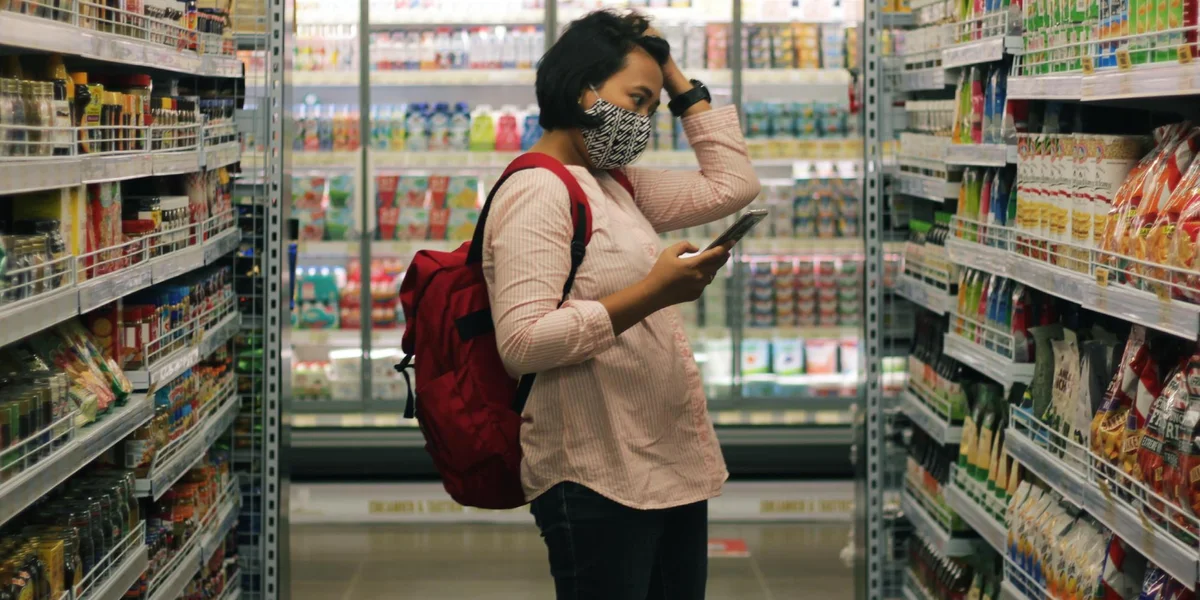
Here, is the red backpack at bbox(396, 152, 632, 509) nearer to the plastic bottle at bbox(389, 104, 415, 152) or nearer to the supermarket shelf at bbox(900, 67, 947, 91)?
the supermarket shelf at bbox(900, 67, 947, 91)

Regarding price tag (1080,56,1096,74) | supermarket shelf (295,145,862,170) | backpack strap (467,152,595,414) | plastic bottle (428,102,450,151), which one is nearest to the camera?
backpack strap (467,152,595,414)

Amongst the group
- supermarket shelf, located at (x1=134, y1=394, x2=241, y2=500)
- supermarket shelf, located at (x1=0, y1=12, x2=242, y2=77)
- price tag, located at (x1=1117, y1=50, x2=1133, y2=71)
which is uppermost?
supermarket shelf, located at (x1=0, y1=12, x2=242, y2=77)

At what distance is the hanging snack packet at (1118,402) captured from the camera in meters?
2.07

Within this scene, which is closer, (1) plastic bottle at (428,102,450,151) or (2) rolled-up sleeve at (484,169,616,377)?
(2) rolled-up sleeve at (484,169,616,377)

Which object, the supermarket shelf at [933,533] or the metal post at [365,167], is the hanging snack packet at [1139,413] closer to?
the supermarket shelf at [933,533]

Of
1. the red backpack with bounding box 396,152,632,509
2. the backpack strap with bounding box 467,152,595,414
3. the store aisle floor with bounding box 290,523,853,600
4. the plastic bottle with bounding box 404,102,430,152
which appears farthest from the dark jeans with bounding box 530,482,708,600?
the plastic bottle with bounding box 404,102,430,152

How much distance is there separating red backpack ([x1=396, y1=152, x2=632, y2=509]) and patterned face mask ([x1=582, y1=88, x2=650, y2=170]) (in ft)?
0.35

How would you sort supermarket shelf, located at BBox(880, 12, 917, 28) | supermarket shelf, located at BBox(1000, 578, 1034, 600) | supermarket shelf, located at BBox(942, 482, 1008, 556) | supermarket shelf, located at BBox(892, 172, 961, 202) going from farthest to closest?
supermarket shelf, located at BBox(880, 12, 917, 28)
supermarket shelf, located at BBox(892, 172, 961, 202)
supermarket shelf, located at BBox(942, 482, 1008, 556)
supermarket shelf, located at BBox(1000, 578, 1034, 600)

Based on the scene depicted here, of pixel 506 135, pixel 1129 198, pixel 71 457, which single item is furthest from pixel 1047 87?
pixel 506 135

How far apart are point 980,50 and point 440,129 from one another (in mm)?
3300

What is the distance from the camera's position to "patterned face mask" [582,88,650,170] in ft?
7.02

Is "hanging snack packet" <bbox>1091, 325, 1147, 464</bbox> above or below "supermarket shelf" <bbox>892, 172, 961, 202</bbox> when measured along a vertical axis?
below

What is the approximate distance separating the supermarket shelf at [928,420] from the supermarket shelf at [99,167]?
1776 millimetres

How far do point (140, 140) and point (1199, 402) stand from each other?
195 cm
